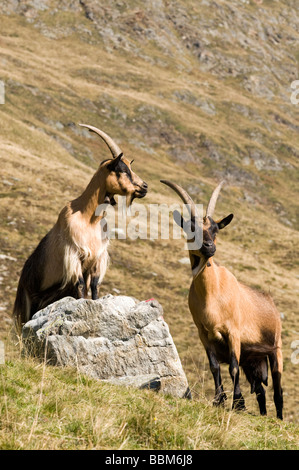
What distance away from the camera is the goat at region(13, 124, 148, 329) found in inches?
339

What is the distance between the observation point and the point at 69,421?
16.0ft

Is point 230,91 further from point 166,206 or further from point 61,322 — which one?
point 61,322

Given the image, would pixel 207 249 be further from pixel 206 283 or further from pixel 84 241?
pixel 84 241

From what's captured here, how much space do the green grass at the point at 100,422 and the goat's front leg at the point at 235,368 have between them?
5.84 ft

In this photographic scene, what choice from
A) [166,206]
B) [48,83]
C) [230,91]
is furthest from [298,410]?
[230,91]

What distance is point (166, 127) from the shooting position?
88.0 meters

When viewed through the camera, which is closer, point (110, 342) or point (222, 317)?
point (110, 342)

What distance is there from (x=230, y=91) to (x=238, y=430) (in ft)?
413

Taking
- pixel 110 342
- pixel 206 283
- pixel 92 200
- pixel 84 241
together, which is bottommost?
pixel 110 342

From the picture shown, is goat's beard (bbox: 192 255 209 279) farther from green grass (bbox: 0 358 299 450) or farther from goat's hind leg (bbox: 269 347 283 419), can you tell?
green grass (bbox: 0 358 299 450)

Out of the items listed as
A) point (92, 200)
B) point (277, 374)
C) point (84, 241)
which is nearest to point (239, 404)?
Answer: point (277, 374)

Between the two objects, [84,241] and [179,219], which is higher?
[179,219]

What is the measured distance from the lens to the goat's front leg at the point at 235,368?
8172mm

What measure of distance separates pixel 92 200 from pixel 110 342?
2.58 m
